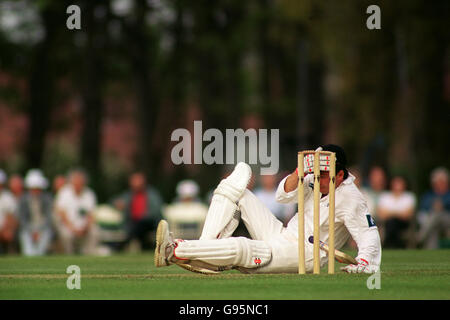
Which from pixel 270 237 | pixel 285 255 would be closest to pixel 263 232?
pixel 270 237

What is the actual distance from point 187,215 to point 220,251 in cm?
1303

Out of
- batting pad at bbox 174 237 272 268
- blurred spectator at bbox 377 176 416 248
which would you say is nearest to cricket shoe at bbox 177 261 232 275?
batting pad at bbox 174 237 272 268

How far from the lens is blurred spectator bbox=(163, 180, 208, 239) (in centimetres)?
2273

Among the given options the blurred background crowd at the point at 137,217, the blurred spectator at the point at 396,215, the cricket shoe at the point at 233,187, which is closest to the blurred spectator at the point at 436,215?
the blurred background crowd at the point at 137,217

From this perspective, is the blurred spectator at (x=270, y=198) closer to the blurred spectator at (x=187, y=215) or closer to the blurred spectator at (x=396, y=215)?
the blurred spectator at (x=187, y=215)

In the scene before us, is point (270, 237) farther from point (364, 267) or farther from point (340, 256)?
point (364, 267)

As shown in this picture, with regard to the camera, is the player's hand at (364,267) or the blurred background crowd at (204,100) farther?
the blurred background crowd at (204,100)

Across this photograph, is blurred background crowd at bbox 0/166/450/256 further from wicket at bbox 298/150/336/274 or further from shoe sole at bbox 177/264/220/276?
wicket at bbox 298/150/336/274

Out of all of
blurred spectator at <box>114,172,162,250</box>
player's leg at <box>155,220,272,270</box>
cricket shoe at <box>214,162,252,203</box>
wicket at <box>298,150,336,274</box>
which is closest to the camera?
wicket at <box>298,150,336,274</box>

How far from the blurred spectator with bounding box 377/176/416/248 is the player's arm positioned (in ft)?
36.9

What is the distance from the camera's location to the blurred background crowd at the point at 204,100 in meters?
22.5

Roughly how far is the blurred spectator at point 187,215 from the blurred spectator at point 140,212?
472 mm

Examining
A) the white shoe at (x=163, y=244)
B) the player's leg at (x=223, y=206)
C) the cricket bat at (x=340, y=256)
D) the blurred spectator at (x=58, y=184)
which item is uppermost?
the player's leg at (x=223, y=206)
